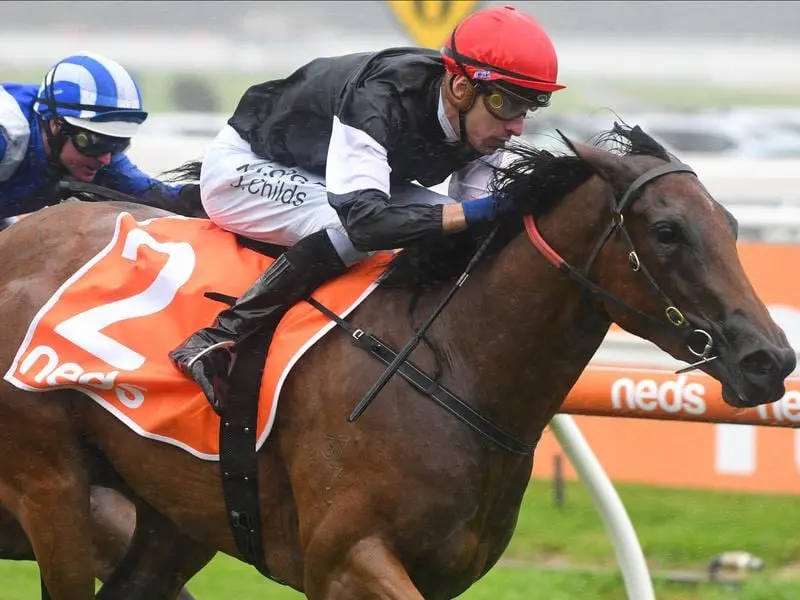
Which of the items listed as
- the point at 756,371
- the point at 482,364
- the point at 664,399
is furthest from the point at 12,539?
the point at 756,371

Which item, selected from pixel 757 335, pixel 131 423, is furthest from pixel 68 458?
pixel 757 335

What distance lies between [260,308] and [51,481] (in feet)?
2.71

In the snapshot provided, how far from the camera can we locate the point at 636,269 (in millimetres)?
3180

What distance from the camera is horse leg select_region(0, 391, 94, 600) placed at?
3.93 metres

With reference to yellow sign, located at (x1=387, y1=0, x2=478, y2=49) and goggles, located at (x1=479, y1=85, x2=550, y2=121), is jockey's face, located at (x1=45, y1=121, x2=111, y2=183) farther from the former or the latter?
yellow sign, located at (x1=387, y1=0, x2=478, y2=49)

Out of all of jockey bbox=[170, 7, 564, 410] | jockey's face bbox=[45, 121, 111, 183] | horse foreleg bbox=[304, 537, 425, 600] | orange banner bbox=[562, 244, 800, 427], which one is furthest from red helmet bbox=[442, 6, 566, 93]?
jockey's face bbox=[45, 121, 111, 183]

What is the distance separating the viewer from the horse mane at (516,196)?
11.0 feet

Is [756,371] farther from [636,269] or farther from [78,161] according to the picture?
[78,161]

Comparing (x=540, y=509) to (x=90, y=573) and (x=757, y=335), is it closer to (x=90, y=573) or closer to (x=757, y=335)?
(x=90, y=573)

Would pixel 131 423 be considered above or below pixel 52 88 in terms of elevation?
below

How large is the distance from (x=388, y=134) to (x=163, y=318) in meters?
0.82

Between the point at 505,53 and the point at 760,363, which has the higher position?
the point at 505,53

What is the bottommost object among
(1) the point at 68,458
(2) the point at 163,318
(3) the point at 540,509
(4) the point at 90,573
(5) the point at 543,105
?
(3) the point at 540,509

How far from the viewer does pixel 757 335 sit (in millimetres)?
3010
